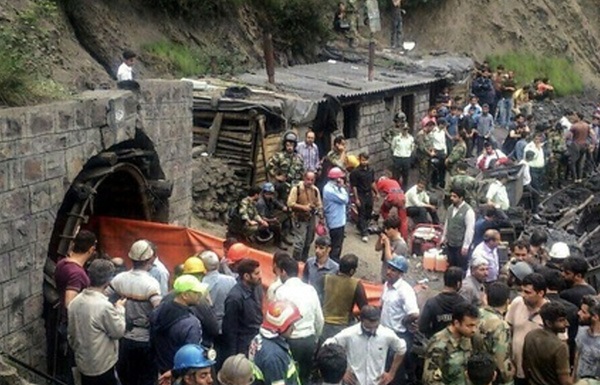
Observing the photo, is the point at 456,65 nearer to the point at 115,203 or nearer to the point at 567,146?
the point at 567,146

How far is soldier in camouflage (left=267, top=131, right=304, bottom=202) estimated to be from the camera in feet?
49.1

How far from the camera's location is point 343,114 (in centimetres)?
2027

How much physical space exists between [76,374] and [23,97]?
9.96ft

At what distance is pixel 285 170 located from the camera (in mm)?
15102

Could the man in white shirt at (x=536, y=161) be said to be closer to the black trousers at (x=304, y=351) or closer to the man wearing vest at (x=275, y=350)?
the black trousers at (x=304, y=351)

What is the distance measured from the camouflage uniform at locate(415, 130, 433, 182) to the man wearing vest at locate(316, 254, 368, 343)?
10481mm

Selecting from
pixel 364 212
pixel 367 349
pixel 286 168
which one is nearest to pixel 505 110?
pixel 364 212

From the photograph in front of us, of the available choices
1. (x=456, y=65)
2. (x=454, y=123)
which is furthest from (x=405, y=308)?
(x=456, y=65)

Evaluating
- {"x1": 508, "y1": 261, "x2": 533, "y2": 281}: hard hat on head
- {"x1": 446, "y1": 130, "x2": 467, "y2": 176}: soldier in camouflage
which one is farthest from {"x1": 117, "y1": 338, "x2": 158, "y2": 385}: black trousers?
{"x1": 446, "y1": 130, "x2": 467, "y2": 176}: soldier in camouflage

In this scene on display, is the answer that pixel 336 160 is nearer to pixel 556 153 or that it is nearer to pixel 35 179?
pixel 35 179

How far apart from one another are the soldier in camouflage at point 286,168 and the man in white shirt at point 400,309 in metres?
5.64

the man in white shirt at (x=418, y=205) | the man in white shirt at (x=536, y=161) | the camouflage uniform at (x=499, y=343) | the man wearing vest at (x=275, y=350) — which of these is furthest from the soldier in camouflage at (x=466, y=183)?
the man wearing vest at (x=275, y=350)

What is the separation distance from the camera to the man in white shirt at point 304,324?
8.67 metres

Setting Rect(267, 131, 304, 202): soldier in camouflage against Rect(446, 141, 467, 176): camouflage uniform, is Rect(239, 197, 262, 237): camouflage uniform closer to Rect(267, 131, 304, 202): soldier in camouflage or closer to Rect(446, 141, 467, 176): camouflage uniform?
Rect(267, 131, 304, 202): soldier in camouflage
